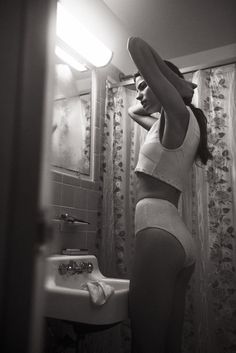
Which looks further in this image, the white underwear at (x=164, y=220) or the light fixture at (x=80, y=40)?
the light fixture at (x=80, y=40)

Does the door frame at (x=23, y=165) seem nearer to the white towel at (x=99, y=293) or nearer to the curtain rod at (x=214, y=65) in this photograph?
the white towel at (x=99, y=293)

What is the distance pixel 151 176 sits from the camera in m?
1.21

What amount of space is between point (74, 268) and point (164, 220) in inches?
21.0

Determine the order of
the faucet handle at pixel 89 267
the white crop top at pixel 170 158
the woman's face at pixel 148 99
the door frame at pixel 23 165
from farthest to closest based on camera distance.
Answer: the faucet handle at pixel 89 267 → the woman's face at pixel 148 99 → the white crop top at pixel 170 158 → the door frame at pixel 23 165

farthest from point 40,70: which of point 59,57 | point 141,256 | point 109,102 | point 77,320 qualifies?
point 109,102

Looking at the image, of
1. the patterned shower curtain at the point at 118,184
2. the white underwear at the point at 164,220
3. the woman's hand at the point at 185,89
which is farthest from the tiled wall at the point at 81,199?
the woman's hand at the point at 185,89

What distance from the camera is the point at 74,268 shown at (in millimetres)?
1437

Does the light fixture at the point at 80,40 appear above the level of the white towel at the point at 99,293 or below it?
above

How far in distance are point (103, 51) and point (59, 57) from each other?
1.03 feet

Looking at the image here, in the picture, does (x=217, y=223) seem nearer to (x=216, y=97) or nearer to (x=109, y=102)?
(x=216, y=97)

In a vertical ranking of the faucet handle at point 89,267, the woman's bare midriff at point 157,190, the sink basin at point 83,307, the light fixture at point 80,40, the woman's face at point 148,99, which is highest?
the light fixture at point 80,40

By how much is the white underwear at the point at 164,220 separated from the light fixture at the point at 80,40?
1071 mm

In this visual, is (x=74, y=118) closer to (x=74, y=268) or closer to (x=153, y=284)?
(x=74, y=268)

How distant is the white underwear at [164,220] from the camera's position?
112 cm
